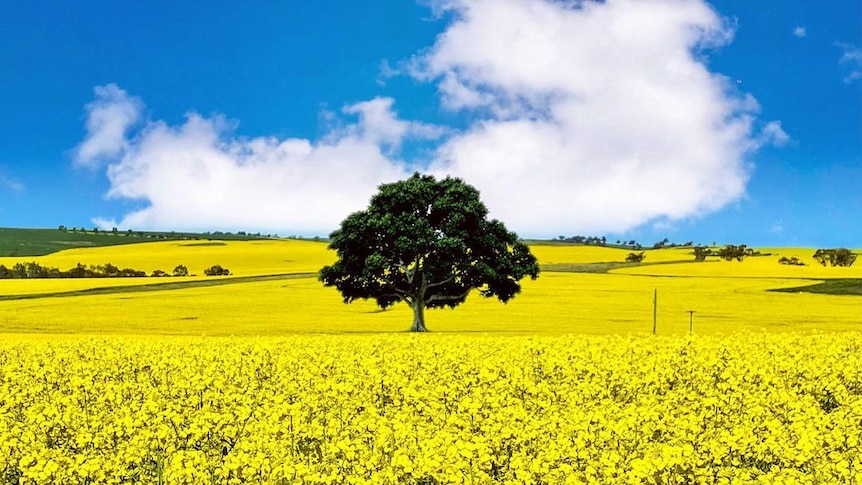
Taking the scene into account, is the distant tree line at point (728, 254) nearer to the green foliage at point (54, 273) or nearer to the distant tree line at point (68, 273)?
the distant tree line at point (68, 273)

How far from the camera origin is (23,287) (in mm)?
62969

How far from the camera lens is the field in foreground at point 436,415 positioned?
756 cm

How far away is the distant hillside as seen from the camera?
120000 mm

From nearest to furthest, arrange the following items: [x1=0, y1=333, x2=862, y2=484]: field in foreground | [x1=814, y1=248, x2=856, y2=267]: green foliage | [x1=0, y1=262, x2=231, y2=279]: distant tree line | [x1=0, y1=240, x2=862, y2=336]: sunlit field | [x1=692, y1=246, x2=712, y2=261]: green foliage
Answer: [x1=0, y1=333, x2=862, y2=484]: field in foreground
[x1=0, y1=240, x2=862, y2=336]: sunlit field
[x1=0, y1=262, x2=231, y2=279]: distant tree line
[x1=814, y1=248, x2=856, y2=267]: green foliage
[x1=692, y1=246, x2=712, y2=261]: green foliage

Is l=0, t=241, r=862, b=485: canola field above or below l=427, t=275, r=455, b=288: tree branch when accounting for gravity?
below

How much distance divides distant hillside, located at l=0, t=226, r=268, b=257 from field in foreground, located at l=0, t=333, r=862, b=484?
11030 centimetres

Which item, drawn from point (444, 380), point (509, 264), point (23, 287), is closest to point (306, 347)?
point (444, 380)

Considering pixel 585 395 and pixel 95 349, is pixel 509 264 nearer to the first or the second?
pixel 95 349

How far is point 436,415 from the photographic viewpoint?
9977mm

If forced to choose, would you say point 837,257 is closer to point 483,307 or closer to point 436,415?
point 483,307

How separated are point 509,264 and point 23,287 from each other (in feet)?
143

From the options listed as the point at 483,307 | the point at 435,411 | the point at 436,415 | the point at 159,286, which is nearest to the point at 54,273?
the point at 159,286

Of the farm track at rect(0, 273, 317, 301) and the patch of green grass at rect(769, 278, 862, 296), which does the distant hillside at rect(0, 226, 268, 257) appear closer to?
the farm track at rect(0, 273, 317, 301)

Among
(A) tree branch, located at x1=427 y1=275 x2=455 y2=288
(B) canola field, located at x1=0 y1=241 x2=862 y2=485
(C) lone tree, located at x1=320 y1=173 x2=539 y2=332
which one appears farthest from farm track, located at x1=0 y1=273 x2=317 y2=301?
(B) canola field, located at x1=0 y1=241 x2=862 y2=485
